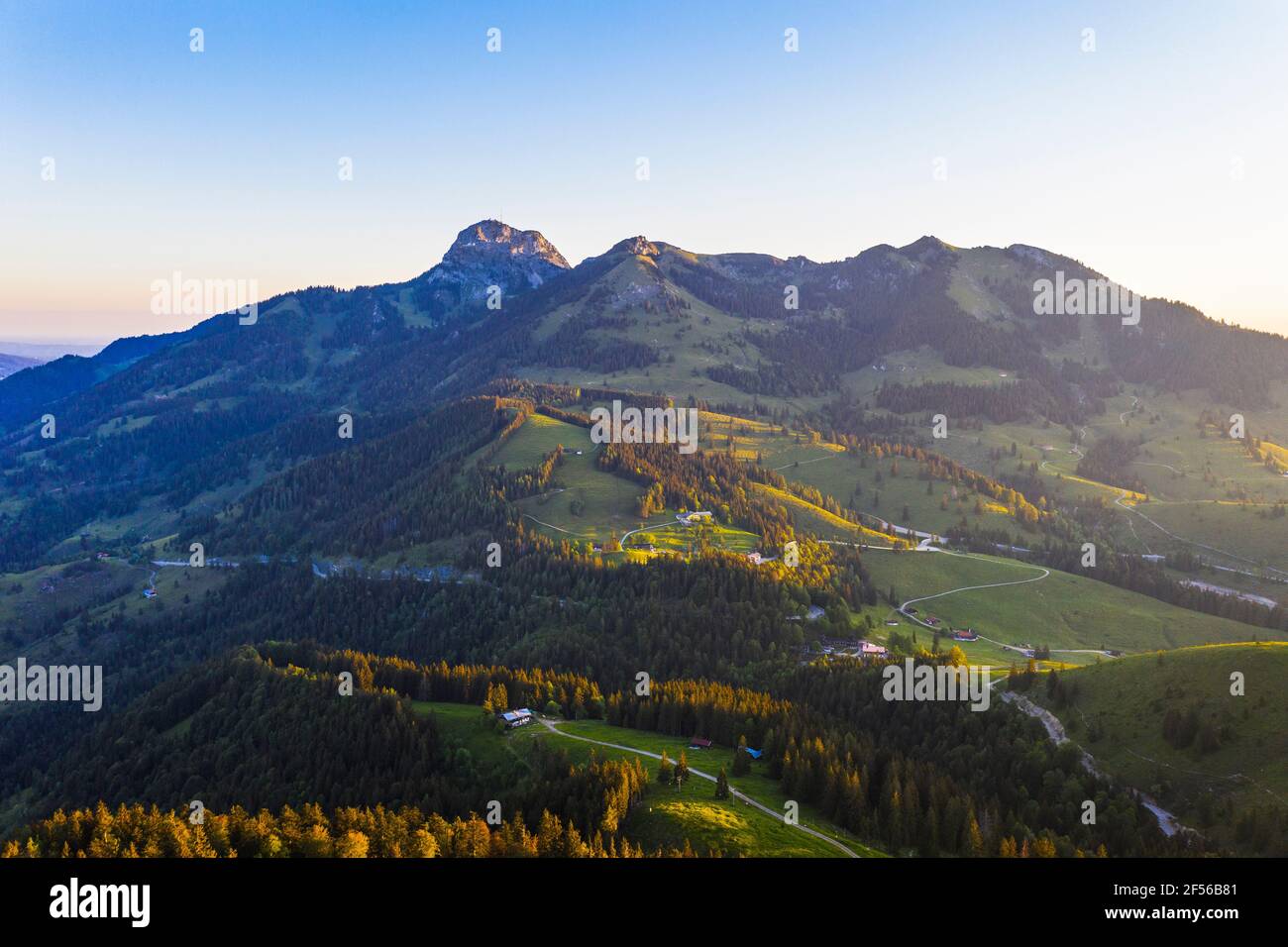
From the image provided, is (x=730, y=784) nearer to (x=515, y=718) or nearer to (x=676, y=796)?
(x=676, y=796)

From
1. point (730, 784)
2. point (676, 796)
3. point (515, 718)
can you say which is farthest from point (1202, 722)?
point (515, 718)

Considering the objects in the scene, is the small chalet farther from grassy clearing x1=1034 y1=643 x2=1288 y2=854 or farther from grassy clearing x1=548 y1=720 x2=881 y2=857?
grassy clearing x1=1034 y1=643 x2=1288 y2=854

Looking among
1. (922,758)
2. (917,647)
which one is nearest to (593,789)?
(922,758)

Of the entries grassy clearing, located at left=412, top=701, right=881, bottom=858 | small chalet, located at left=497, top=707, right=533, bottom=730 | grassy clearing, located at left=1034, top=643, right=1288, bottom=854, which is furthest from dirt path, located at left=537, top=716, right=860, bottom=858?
grassy clearing, located at left=1034, top=643, right=1288, bottom=854

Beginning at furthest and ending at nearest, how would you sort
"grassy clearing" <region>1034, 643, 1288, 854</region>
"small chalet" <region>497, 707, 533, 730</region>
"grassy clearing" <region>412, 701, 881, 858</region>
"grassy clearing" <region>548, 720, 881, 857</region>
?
"small chalet" <region>497, 707, 533, 730</region> → "grassy clearing" <region>1034, 643, 1288, 854</region> → "grassy clearing" <region>548, 720, 881, 857</region> → "grassy clearing" <region>412, 701, 881, 858</region>

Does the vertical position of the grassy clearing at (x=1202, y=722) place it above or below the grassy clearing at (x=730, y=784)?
above

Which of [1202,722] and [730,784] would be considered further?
[730,784]

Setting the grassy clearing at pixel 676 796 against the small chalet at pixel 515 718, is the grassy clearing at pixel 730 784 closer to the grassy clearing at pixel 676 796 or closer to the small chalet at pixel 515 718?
the grassy clearing at pixel 676 796

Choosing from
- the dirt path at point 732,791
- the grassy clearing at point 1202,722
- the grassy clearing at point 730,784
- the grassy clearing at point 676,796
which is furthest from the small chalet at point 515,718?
the grassy clearing at point 1202,722

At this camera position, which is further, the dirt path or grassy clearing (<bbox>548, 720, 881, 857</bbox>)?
the dirt path

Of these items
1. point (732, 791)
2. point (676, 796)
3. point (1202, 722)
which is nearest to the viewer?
point (676, 796)
